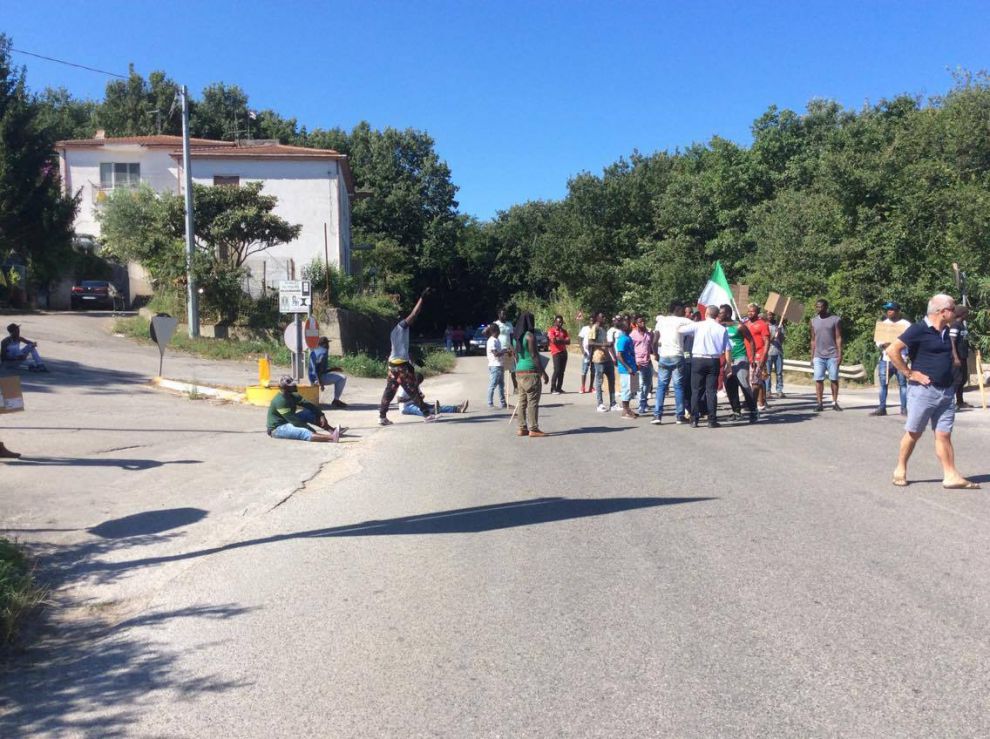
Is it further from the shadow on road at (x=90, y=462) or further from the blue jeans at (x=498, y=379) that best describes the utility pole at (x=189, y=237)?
the shadow on road at (x=90, y=462)

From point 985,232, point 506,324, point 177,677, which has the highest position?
point 985,232

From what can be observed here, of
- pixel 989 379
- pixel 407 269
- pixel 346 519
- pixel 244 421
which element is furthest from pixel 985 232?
pixel 407 269

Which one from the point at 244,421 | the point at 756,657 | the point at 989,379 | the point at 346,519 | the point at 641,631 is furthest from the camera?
the point at 989,379

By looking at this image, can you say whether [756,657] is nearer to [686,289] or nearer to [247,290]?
[247,290]

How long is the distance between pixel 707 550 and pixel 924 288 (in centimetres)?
1772

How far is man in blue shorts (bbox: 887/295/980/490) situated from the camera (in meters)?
7.90

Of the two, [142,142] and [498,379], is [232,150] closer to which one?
[142,142]

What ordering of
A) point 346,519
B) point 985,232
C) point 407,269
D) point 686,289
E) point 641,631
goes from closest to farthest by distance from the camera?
point 641,631, point 346,519, point 985,232, point 686,289, point 407,269

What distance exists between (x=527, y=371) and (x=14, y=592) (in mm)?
8010

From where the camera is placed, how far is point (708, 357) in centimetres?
1243

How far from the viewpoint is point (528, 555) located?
20.4ft

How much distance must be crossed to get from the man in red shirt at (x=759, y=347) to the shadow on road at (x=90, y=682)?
1153 centimetres

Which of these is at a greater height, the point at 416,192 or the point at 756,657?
the point at 416,192

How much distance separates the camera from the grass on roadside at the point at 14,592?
493 cm
